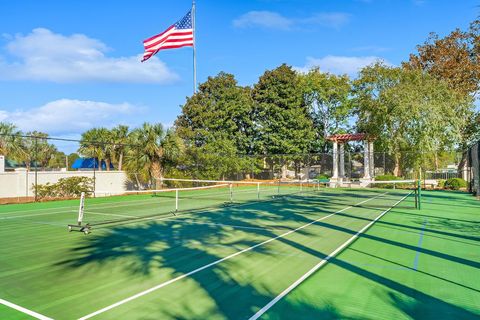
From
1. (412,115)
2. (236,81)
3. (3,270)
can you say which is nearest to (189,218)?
(3,270)

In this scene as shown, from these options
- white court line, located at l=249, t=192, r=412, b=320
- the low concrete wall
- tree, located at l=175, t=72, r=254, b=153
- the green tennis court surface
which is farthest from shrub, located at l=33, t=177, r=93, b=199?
white court line, located at l=249, t=192, r=412, b=320

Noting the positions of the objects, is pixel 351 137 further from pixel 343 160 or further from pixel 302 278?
pixel 302 278

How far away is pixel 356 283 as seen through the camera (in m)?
6.15

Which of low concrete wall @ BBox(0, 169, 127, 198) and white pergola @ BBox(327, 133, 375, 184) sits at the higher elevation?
white pergola @ BBox(327, 133, 375, 184)

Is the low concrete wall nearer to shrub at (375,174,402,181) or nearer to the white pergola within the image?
the white pergola

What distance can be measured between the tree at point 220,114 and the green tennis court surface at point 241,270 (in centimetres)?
3008

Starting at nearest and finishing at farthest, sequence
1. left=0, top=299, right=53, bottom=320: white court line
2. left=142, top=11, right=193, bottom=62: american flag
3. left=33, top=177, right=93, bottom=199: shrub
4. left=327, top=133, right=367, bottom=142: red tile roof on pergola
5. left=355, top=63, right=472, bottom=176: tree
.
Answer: left=0, top=299, right=53, bottom=320: white court line → left=33, top=177, right=93, bottom=199: shrub → left=142, top=11, right=193, bottom=62: american flag → left=355, top=63, right=472, bottom=176: tree → left=327, top=133, right=367, bottom=142: red tile roof on pergola

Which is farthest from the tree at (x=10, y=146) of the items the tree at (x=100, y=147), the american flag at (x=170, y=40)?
the american flag at (x=170, y=40)

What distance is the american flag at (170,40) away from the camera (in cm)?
3081

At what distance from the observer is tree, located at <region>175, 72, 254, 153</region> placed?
1674 inches

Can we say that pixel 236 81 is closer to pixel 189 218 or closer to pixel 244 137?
pixel 244 137

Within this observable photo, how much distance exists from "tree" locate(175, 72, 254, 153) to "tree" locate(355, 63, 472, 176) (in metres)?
14.1

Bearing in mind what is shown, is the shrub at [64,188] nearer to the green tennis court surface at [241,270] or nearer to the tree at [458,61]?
the green tennis court surface at [241,270]

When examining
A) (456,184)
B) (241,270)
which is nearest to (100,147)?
(456,184)
